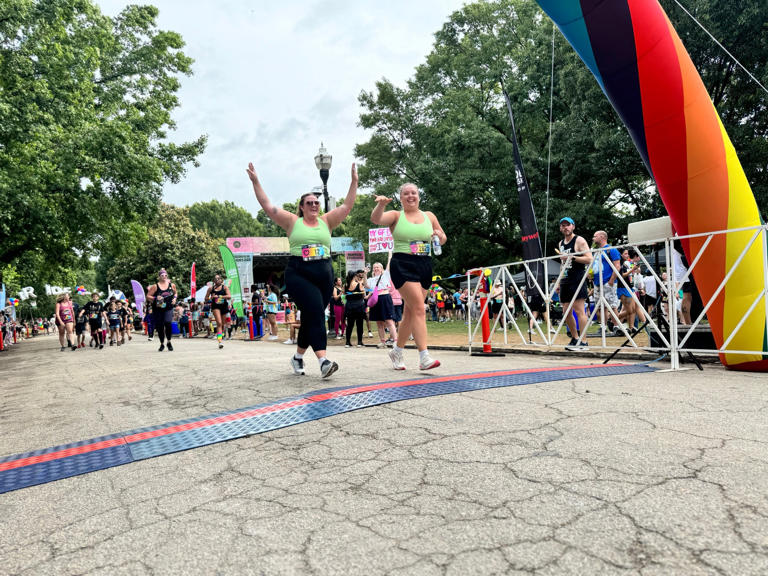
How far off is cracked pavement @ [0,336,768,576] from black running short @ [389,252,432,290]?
6.60ft

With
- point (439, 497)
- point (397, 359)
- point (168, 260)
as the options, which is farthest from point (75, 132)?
point (168, 260)

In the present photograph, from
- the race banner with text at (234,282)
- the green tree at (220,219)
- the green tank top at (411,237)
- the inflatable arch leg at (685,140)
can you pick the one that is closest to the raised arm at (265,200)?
the green tank top at (411,237)

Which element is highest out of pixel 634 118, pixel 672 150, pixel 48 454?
pixel 634 118

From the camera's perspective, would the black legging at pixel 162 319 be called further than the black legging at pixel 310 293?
Yes

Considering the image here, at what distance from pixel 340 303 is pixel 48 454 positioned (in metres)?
11.7

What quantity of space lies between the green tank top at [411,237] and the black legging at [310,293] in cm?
82

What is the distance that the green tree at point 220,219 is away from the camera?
90.6 meters

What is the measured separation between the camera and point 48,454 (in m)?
3.37

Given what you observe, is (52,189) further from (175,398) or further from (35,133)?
(175,398)

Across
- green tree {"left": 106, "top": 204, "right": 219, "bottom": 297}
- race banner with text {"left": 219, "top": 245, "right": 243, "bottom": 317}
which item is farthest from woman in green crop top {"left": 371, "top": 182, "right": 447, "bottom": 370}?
green tree {"left": 106, "top": 204, "right": 219, "bottom": 297}

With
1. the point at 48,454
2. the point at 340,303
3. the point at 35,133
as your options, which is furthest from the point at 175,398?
the point at 35,133

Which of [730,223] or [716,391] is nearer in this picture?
[716,391]

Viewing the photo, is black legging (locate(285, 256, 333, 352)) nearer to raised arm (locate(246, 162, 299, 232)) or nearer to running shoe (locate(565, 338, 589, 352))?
raised arm (locate(246, 162, 299, 232))

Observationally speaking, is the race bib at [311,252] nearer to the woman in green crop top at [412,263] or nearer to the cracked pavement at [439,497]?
the woman in green crop top at [412,263]
